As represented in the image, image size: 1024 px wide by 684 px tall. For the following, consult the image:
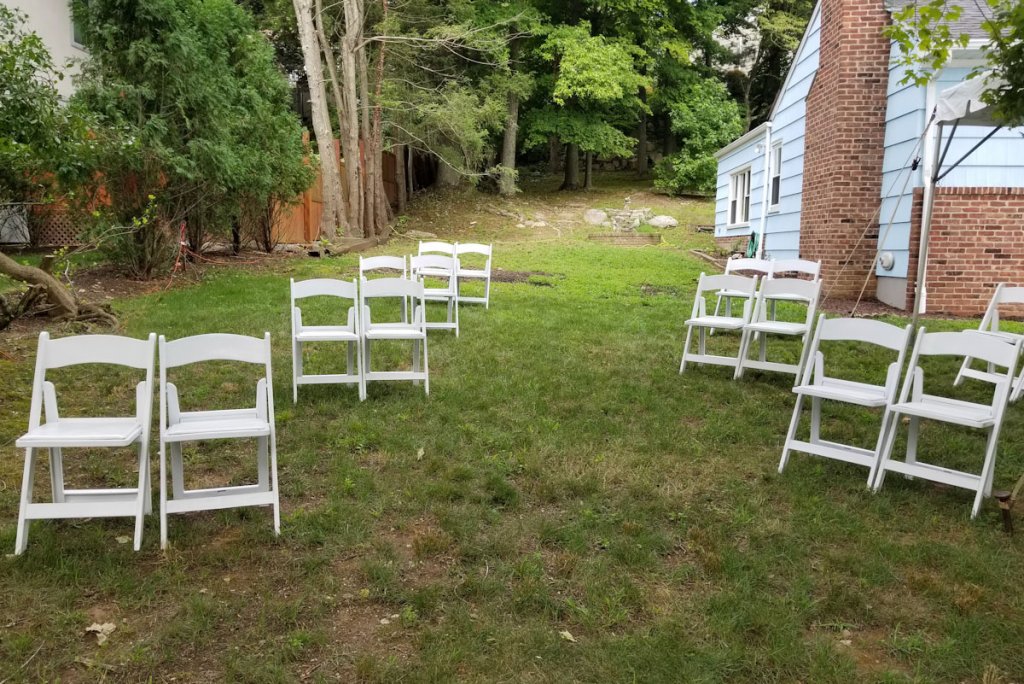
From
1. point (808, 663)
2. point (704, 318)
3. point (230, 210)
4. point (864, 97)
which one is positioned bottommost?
point (808, 663)

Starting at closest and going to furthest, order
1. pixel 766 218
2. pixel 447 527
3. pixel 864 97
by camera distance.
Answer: pixel 447 527, pixel 864 97, pixel 766 218

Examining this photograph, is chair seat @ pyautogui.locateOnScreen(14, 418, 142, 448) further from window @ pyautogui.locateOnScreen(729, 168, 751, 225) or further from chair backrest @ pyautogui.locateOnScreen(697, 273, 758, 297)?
window @ pyautogui.locateOnScreen(729, 168, 751, 225)

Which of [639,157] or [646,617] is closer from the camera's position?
[646,617]

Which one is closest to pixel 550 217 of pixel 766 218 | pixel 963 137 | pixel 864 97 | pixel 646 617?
pixel 766 218

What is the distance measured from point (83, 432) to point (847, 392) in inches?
177

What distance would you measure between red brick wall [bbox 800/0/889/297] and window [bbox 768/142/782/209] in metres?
3.01

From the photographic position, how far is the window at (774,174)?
1525 cm

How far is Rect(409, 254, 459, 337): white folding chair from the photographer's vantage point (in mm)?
8523

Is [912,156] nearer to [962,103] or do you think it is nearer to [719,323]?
[962,103]

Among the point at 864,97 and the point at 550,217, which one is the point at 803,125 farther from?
the point at 550,217

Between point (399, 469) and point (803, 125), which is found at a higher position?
point (803, 125)

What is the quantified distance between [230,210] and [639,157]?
23.6m

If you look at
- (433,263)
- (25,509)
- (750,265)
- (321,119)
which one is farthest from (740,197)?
(25,509)

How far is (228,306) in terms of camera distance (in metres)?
9.82
